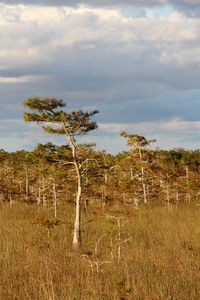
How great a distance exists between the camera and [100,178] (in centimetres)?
2636

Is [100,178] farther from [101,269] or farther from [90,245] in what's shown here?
[101,269]

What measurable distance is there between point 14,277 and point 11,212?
1954cm

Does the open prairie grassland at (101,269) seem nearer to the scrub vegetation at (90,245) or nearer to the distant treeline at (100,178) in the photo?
the scrub vegetation at (90,245)

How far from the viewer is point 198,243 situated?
12.8 m

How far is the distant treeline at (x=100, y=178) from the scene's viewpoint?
1603cm

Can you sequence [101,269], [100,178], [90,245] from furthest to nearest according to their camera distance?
[100,178] → [90,245] → [101,269]

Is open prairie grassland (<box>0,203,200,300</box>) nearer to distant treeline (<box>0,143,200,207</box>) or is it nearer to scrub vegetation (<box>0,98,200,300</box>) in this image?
scrub vegetation (<box>0,98,200,300</box>)

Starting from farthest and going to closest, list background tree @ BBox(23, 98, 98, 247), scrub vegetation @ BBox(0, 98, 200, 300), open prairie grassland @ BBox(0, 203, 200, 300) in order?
1. background tree @ BBox(23, 98, 98, 247)
2. scrub vegetation @ BBox(0, 98, 200, 300)
3. open prairie grassland @ BBox(0, 203, 200, 300)

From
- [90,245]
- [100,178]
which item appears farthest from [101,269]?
[100,178]

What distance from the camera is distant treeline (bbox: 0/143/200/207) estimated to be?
16.0 m

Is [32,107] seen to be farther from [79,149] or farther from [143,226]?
[143,226]

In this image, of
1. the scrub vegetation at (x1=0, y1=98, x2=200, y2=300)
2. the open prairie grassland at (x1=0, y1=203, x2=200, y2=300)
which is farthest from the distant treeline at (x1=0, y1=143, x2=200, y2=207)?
the open prairie grassland at (x1=0, y1=203, x2=200, y2=300)

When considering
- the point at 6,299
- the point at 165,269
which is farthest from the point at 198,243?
the point at 6,299

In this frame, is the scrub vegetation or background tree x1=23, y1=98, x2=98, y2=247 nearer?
the scrub vegetation
